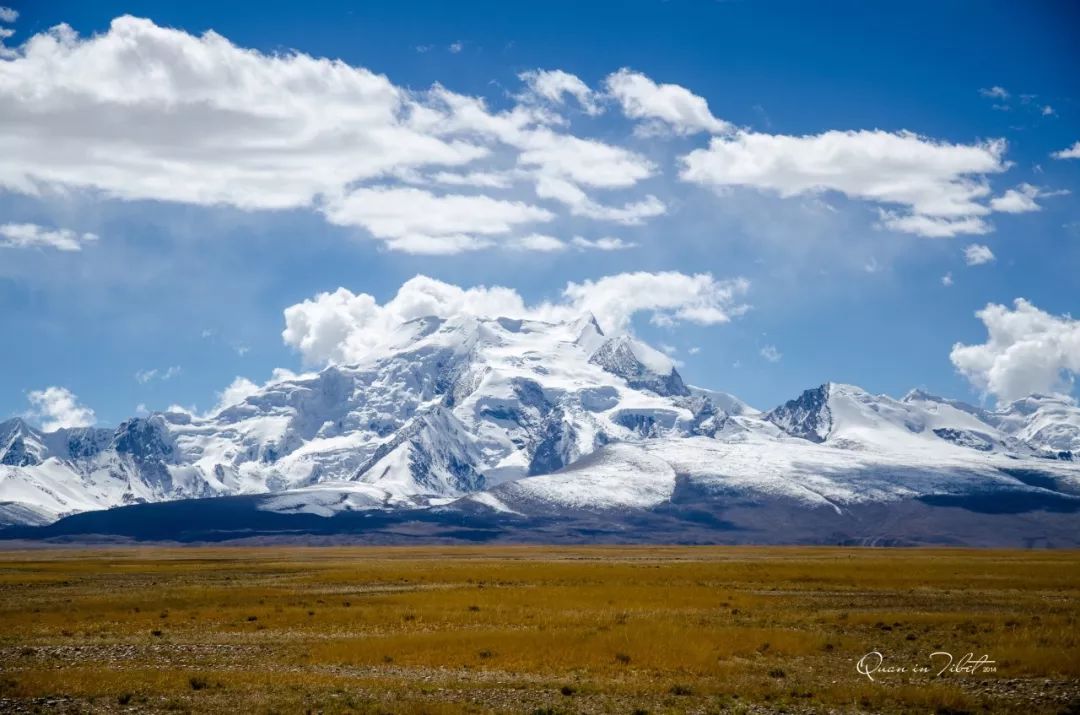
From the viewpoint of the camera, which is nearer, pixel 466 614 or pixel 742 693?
pixel 742 693

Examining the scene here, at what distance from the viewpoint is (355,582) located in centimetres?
10375

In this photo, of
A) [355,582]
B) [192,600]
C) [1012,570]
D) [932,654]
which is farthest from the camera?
[1012,570]

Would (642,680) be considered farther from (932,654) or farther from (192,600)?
(192,600)

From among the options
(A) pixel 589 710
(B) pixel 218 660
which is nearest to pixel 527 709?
(A) pixel 589 710

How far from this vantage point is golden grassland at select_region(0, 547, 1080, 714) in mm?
38625

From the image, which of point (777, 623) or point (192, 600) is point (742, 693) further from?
point (192, 600)

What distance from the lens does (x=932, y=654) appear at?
4628cm

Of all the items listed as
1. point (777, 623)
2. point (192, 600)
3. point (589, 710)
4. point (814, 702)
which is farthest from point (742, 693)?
point (192, 600)

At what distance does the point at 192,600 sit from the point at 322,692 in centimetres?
4326

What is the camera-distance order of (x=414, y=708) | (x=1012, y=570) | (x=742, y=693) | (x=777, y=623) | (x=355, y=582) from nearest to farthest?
(x=414, y=708) < (x=742, y=693) < (x=777, y=623) < (x=355, y=582) < (x=1012, y=570)

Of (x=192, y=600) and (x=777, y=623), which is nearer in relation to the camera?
(x=777, y=623)

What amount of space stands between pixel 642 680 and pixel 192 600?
1838 inches

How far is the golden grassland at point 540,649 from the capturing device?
38.6 meters

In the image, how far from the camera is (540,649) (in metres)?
50.1
